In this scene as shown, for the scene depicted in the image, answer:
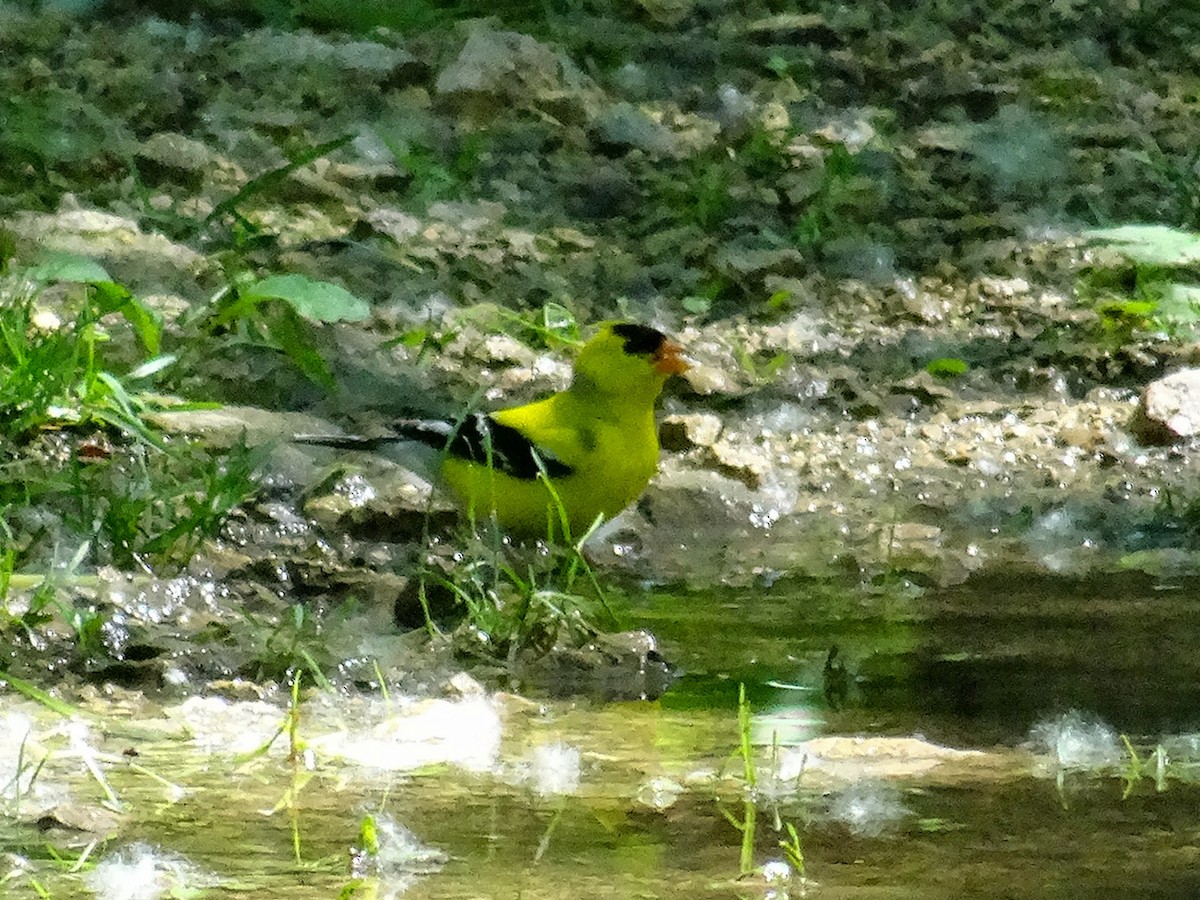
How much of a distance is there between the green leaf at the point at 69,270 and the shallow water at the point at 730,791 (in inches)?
87.3

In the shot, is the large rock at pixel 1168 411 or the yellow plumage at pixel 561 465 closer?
the yellow plumage at pixel 561 465

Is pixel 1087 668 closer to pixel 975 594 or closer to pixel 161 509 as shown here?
pixel 975 594

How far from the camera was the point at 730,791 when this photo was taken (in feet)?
8.10

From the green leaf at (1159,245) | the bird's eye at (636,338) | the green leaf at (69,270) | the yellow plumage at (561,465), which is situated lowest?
the yellow plumage at (561,465)

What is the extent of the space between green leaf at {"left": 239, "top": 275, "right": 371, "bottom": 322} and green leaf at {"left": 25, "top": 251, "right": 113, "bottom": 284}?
1.42ft

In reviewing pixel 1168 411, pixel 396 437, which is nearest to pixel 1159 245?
pixel 1168 411

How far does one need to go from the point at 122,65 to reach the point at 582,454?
4.17m

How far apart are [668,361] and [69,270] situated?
1595 millimetres

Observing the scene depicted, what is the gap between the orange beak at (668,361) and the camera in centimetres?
506

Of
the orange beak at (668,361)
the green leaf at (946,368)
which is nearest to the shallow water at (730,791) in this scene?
the orange beak at (668,361)

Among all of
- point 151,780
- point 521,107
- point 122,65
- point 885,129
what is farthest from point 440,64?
point 151,780

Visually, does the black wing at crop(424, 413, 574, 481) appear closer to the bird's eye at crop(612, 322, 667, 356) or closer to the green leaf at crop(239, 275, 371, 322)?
the bird's eye at crop(612, 322, 667, 356)

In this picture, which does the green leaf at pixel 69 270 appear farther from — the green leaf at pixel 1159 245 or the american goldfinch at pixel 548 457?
the green leaf at pixel 1159 245

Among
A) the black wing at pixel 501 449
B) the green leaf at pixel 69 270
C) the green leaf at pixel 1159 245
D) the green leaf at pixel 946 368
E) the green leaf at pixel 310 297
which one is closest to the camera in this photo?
the black wing at pixel 501 449
